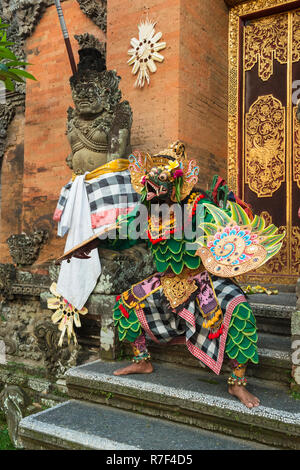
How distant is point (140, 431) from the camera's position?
2.82 meters

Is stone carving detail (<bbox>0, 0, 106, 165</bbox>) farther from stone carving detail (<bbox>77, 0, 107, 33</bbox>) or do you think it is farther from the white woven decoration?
the white woven decoration

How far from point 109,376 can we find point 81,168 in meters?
2.39

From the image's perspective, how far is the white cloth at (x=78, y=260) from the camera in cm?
416

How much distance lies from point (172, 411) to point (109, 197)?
222 cm

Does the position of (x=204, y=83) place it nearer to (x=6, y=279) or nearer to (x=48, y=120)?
(x=48, y=120)

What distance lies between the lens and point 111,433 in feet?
9.12

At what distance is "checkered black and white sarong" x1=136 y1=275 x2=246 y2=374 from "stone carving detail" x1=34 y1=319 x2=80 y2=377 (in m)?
1.39

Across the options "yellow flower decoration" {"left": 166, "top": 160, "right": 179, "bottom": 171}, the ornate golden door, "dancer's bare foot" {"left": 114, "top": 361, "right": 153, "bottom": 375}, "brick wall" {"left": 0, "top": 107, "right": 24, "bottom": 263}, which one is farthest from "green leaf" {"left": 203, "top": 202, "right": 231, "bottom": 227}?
"brick wall" {"left": 0, "top": 107, "right": 24, "bottom": 263}

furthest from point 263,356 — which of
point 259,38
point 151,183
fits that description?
point 259,38

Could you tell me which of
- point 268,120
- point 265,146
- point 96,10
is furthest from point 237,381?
point 96,10

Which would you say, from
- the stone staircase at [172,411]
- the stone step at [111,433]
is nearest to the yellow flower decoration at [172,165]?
the stone staircase at [172,411]

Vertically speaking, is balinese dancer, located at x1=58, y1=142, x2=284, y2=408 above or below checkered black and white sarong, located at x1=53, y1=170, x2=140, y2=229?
below

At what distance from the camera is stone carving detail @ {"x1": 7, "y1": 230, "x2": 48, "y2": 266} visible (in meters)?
6.19

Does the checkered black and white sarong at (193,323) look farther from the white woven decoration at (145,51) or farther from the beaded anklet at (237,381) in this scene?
the white woven decoration at (145,51)
